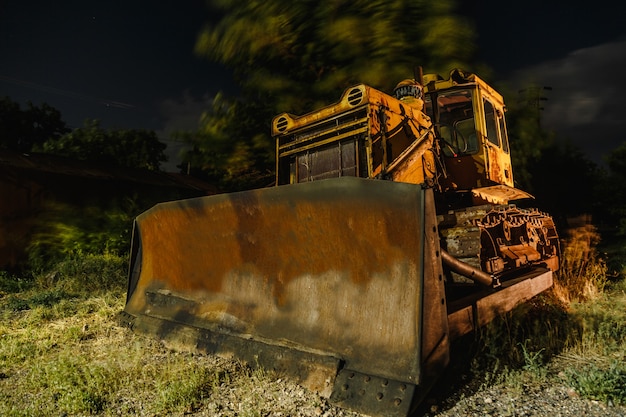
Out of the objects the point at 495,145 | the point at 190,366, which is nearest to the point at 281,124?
the point at 495,145

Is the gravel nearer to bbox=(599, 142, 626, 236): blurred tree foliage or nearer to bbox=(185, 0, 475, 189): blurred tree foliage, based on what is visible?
bbox=(185, 0, 475, 189): blurred tree foliage

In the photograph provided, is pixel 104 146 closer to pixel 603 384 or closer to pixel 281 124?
pixel 281 124

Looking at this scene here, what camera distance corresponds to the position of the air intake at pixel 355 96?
4645 mm

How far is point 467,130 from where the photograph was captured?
238 inches

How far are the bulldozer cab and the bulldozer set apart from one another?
25 mm

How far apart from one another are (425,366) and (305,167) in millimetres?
3324

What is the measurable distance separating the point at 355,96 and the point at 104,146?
65.5ft

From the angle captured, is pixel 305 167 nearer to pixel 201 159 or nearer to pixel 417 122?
pixel 417 122

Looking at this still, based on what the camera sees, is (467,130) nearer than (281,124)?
No

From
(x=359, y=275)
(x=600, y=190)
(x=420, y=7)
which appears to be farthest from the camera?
(x=600, y=190)

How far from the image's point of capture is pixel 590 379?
265cm

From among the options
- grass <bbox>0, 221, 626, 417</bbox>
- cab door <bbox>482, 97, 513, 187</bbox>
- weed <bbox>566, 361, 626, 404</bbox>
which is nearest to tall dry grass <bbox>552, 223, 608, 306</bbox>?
grass <bbox>0, 221, 626, 417</bbox>

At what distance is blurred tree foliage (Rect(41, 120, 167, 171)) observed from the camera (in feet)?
65.7

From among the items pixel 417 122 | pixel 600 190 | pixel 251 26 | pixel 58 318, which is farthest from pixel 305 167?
pixel 600 190
